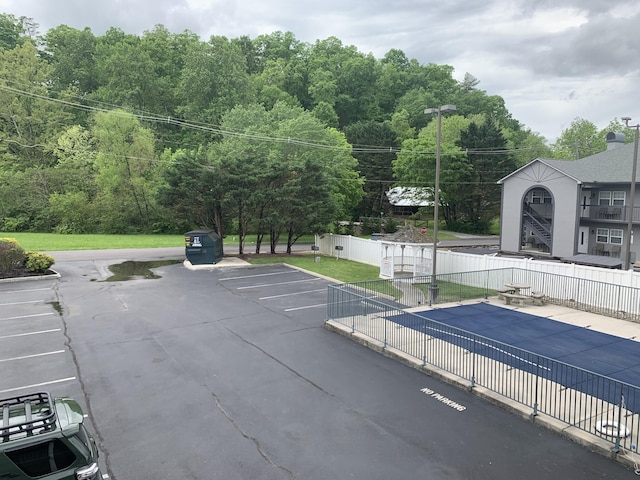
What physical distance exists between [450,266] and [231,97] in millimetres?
49281

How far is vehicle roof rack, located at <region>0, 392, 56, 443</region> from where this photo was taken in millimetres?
5250

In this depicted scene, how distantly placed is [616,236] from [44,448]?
112ft

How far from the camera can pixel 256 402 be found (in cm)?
972

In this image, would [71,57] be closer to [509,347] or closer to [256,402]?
[256,402]

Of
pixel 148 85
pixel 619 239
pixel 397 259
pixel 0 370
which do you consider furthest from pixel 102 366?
pixel 148 85

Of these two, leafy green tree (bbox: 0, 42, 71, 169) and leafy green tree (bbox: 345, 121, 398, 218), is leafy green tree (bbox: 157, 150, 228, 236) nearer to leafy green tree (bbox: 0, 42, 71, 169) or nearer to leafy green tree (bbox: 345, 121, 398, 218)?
leafy green tree (bbox: 345, 121, 398, 218)

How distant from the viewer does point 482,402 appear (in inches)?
388

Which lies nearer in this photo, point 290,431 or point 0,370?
point 290,431

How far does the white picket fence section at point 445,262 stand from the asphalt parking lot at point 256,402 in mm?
8853

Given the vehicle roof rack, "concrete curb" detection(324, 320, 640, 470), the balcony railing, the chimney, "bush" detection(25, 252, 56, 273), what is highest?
the chimney

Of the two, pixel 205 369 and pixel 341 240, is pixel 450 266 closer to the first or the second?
pixel 341 240

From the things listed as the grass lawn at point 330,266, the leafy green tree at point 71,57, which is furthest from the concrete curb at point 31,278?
the leafy green tree at point 71,57

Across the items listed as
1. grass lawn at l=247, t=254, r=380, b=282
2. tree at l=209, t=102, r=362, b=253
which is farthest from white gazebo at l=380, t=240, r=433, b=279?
tree at l=209, t=102, r=362, b=253

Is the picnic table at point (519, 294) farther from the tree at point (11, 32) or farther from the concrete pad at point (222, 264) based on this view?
the tree at point (11, 32)
